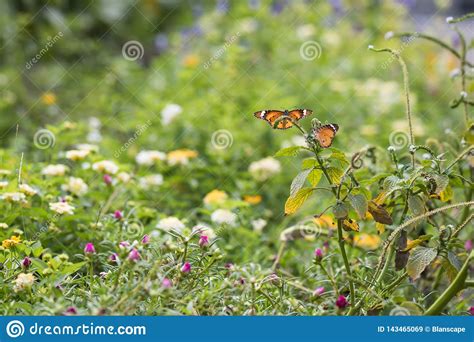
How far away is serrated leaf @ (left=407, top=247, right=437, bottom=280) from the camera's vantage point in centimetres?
172

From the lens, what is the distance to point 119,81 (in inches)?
178

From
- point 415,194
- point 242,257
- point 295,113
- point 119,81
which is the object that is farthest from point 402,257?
point 119,81

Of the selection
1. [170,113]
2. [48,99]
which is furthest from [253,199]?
[48,99]

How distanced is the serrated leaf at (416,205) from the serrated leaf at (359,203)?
11 cm

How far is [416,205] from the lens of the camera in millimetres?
1812

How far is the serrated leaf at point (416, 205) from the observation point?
1.80m

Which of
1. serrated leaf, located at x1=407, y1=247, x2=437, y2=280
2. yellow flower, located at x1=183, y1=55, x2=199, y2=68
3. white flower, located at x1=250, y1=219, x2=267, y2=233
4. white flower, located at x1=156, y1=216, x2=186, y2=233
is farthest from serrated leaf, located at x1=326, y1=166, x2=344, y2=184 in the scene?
yellow flower, located at x1=183, y1=55, x2=199, y2=68

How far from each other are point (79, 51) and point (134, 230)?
2646 mm

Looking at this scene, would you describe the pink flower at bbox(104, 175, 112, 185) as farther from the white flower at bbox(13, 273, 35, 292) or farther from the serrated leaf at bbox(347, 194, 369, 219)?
the serrated leaf at bbox(347, 194, 369, 219)

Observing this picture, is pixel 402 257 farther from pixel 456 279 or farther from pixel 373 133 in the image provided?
pixel 373 133

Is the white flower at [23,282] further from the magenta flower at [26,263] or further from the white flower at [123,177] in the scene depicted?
the white flower at [123,177]

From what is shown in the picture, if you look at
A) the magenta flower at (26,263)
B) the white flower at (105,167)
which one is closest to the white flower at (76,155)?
the white flower at (105,167)

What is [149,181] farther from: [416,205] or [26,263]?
[416,205]

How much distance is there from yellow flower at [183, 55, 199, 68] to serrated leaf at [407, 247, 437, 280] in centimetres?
257
